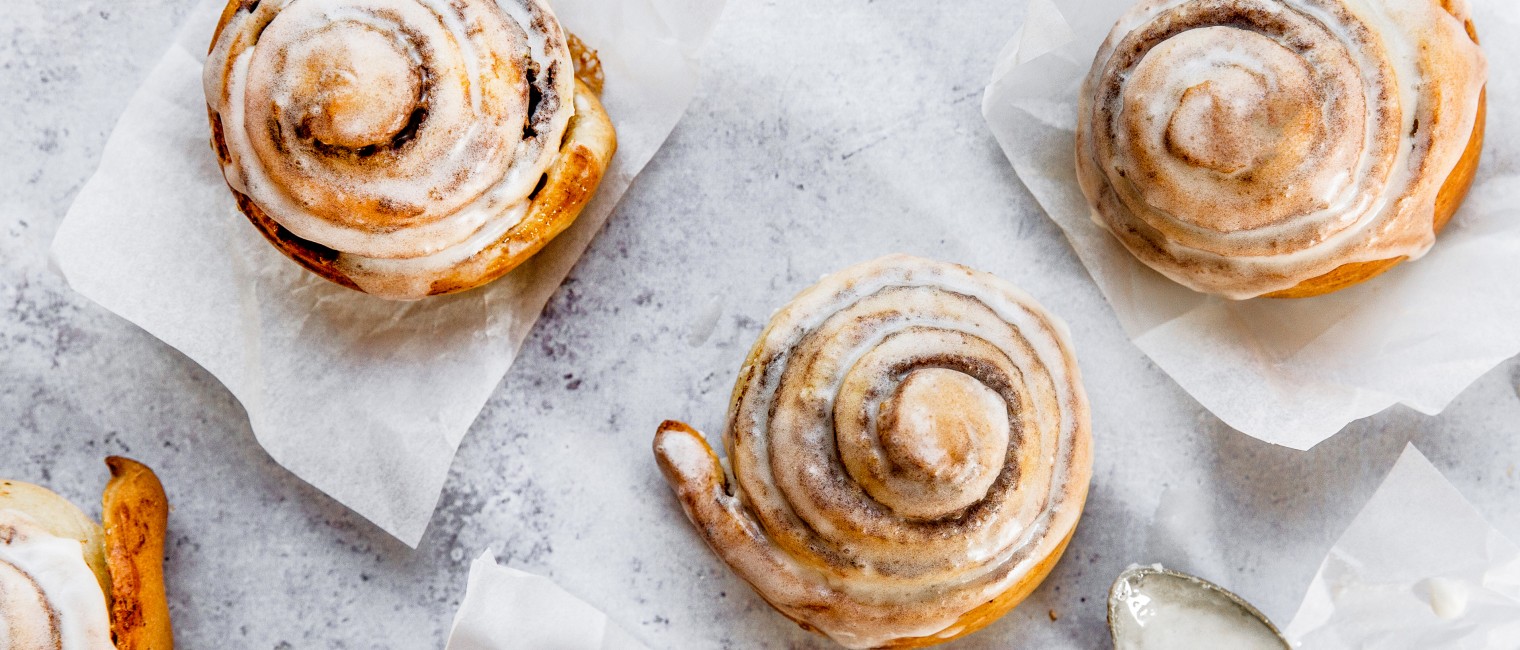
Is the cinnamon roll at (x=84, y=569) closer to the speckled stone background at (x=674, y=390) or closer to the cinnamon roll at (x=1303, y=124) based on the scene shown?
the speckled stone background at (x=674, y=390)

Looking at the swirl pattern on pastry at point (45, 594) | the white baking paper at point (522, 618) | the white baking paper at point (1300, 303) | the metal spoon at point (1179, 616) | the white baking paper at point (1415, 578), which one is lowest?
the swirl pattern on pastry at point (45, 594)

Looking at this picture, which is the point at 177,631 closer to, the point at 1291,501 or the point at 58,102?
the point at 58,102

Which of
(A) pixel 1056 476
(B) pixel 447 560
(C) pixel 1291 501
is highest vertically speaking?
(C) pixel 1291 501

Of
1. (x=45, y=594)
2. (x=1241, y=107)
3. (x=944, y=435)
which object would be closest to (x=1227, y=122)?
(x=1241, y=107)

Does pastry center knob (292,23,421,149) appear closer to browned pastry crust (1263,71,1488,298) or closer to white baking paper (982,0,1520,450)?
white baking paper (982,0,1520,450)

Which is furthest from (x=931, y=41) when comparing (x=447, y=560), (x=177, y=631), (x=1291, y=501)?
(x=177, y=631)

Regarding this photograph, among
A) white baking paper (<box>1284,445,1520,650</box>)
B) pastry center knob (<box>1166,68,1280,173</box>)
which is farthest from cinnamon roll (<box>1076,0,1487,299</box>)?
white baking paper (<box>1284,445,1520,650</box>)

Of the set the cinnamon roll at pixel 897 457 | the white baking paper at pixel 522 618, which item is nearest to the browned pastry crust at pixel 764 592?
the cinnamon roll at pixel 897 457
